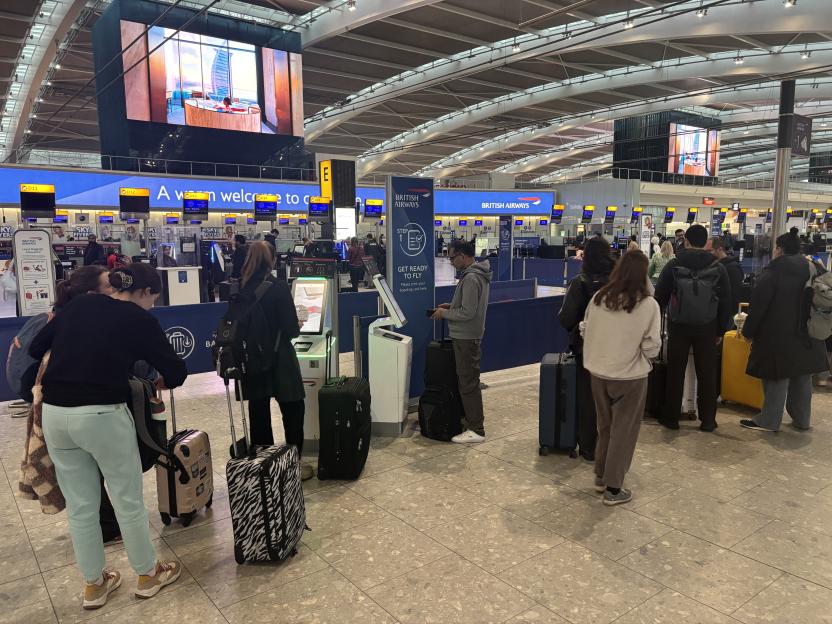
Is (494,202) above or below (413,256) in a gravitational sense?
above

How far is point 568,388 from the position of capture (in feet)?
13.3

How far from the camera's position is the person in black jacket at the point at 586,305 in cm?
385

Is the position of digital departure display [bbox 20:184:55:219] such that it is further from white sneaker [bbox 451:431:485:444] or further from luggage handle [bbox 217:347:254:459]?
white sneaker [bbox 451:431:485:444]

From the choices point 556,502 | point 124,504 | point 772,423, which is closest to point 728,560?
point 556,502

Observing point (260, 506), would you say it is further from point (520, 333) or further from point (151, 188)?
point (151, 188)

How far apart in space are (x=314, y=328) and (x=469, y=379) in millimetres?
1178

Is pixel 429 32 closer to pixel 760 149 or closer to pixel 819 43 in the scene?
pixel 819 43

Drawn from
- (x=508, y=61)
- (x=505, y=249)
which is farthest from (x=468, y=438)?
(x=508, y=61)

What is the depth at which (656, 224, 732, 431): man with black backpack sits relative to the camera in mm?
4348

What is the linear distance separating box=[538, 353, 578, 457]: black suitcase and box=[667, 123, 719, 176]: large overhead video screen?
2655 cm

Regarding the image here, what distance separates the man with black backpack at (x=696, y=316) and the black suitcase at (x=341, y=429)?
7.99ft

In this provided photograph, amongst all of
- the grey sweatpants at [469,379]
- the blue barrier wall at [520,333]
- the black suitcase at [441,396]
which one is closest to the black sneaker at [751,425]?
the grey sweatpants at [469,379]

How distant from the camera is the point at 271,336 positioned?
3357mm

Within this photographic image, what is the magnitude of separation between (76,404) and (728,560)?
9.53ft
